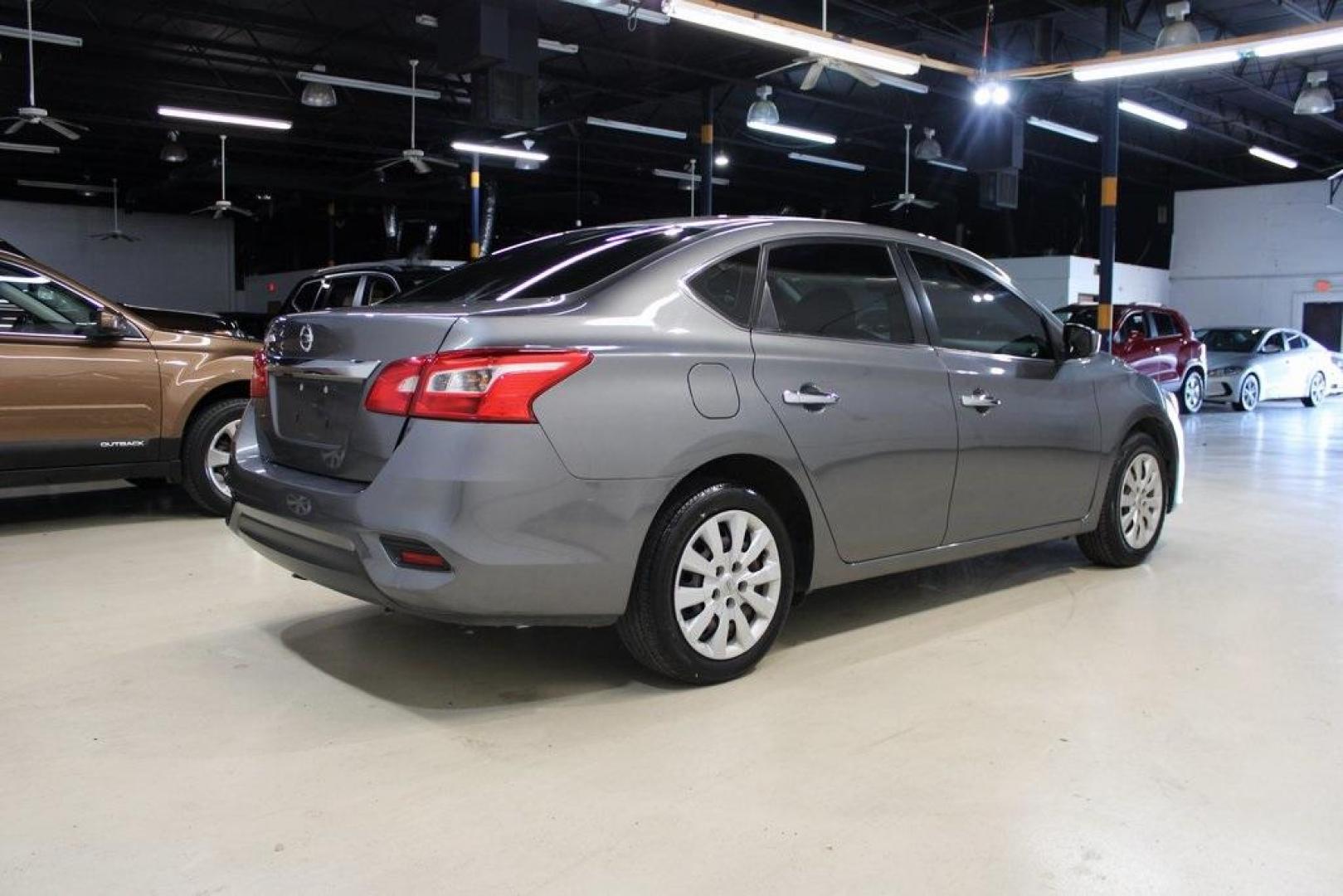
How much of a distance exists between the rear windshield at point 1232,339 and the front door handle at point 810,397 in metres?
14.3

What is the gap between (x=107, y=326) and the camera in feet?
16.6

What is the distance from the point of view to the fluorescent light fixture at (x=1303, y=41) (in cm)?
802

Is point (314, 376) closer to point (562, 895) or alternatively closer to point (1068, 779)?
point (562, 895)

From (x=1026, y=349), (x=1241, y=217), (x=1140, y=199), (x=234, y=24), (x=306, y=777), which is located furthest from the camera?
(x=1140, y=199)

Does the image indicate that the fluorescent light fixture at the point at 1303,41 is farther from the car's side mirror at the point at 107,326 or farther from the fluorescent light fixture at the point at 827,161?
the fluorescent light fixture at the point at 827,161

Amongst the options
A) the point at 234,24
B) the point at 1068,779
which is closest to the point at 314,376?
the point at 1068,779

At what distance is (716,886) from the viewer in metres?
1.92

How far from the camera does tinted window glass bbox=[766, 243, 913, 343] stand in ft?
10.4

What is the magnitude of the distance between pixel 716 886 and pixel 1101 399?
2.98 m

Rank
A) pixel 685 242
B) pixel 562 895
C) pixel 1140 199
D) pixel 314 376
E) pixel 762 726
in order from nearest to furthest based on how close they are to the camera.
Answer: pixel 562 895, pixel 762 726, pixel 314 376, pixel 685 242, pixel 1140 199

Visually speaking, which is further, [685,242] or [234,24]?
[234,24]

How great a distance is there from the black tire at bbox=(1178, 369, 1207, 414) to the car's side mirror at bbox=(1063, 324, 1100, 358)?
412 inches

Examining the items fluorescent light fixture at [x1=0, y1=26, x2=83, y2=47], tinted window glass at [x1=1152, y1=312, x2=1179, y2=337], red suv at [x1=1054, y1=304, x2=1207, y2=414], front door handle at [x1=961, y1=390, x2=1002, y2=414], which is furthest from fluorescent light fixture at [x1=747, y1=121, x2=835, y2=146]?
front door handle at [x1=961, y1=390, x2=1002, y2=414]

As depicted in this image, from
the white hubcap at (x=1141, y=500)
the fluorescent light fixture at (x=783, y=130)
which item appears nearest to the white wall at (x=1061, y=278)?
the fluorescent light fixture at (x=783, y=130)
